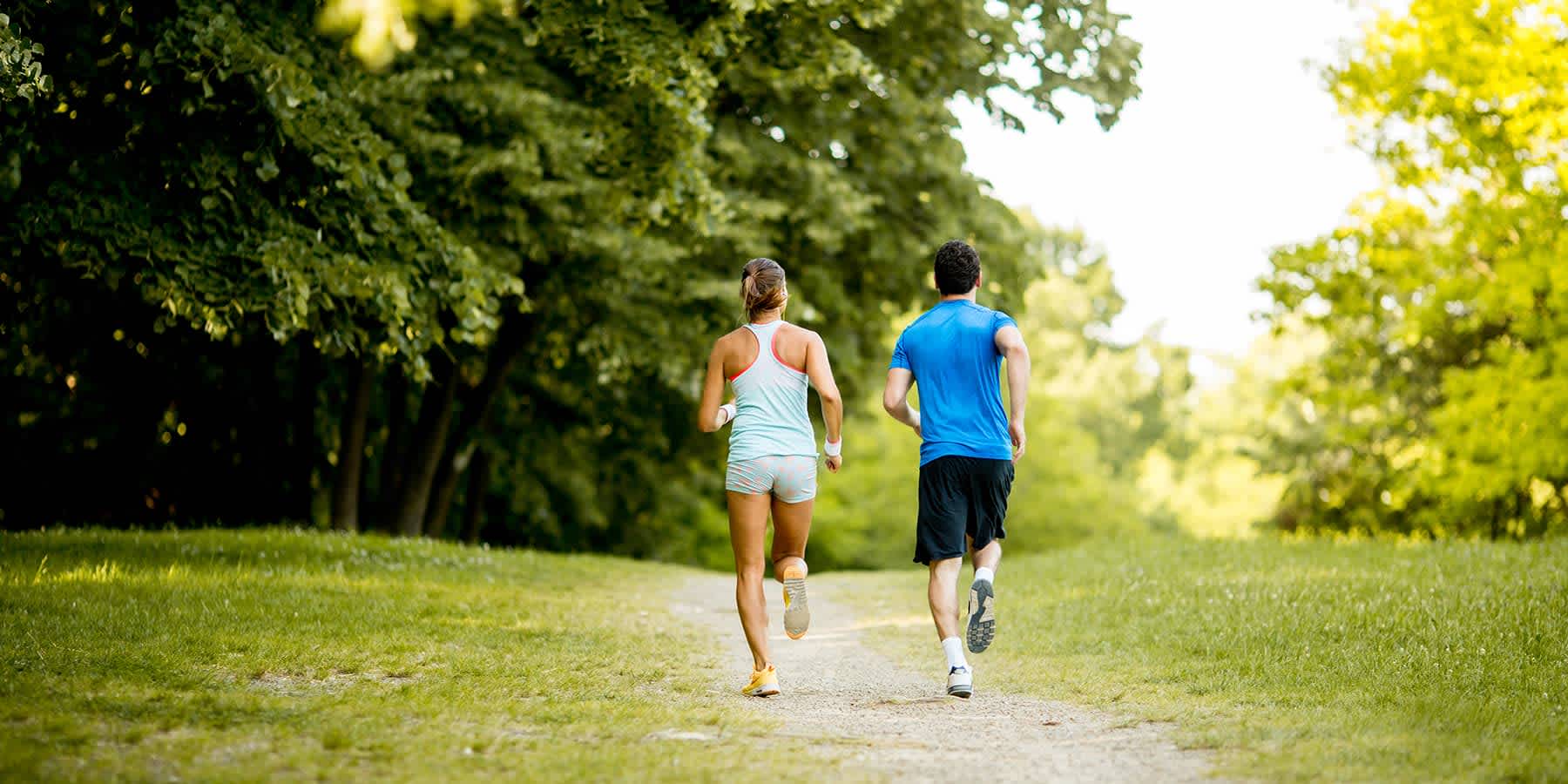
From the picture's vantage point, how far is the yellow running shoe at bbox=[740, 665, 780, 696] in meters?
7.74

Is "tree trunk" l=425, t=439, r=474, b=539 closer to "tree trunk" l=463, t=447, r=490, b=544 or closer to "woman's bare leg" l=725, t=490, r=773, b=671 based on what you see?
"tree trunk" l=463, t=447, r=490, b=544

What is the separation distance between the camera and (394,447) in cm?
2172

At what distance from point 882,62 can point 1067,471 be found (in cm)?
3497

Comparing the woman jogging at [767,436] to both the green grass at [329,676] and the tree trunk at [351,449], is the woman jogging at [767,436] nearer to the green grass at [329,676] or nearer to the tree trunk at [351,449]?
the green grass at [329,676]

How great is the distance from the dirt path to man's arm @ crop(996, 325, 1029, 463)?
134cm

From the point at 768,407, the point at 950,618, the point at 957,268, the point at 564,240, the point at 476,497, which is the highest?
the point at 564,240

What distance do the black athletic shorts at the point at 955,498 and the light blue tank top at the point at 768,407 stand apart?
0.67 meters

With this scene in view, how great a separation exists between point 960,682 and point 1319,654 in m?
2.42

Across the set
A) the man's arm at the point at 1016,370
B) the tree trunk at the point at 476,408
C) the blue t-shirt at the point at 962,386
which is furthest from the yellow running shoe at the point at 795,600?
the tree trunk at the point at 476,408

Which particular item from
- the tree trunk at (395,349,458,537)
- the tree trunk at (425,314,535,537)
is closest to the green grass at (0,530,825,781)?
the tree trunk at (395,349,458,537)

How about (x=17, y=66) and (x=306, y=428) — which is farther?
(x=306, y=428)

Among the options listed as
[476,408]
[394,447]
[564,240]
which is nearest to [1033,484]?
[476,408]

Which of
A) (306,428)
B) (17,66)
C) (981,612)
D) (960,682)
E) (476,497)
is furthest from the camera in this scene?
(476,497)

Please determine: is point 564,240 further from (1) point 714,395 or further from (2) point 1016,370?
(2) point 1016,370
